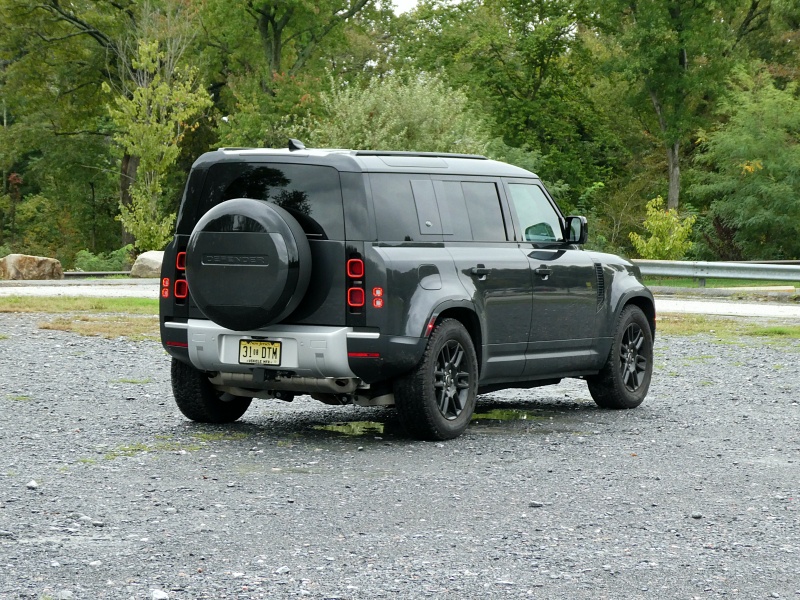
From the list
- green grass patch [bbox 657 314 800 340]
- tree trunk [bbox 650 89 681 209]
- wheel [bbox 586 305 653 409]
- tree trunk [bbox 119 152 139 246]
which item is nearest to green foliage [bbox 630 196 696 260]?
tree trunk [bbox 650 89 681 209]

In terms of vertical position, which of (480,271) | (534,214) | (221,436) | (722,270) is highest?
(534,214)

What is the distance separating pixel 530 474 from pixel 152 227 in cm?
3449

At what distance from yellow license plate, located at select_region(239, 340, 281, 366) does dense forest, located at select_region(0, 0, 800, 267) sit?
26.9 meters

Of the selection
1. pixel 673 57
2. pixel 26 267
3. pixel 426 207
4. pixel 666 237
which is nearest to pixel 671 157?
pixel 673 57

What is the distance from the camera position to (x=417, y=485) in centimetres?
720

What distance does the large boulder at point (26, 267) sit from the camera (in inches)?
1284

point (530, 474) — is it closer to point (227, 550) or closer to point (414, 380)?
point (414, 380)

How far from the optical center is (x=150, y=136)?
41.7 meters

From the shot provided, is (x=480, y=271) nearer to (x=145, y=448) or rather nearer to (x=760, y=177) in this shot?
(x=145, y=448)

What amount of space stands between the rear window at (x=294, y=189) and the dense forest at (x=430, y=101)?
26.6 m

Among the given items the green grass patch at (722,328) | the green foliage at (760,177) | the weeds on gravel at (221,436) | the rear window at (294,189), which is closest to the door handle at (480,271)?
the rear window at (294,189)

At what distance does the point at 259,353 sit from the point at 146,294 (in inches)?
696

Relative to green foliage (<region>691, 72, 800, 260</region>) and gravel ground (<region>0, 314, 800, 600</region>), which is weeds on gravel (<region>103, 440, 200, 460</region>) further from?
green foliage (<region>691, 72, 800, 260</region>)

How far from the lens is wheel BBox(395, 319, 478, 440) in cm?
861
